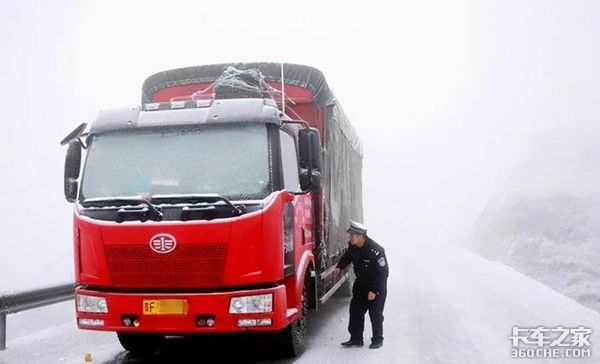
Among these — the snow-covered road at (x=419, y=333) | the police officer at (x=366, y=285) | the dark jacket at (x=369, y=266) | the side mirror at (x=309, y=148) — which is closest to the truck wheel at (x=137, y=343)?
the snow-covered road at (x=419, y=333)

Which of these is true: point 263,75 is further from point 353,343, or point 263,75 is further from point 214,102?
point 353,343

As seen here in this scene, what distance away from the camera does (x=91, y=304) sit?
5723 mm

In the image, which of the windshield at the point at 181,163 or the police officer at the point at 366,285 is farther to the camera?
the police officer at the point at 366,285

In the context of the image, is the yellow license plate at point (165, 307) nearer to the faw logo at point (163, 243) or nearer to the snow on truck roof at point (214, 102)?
the faw logo at point (163, 243)

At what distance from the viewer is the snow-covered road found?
657 cm

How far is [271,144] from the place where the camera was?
5.94m

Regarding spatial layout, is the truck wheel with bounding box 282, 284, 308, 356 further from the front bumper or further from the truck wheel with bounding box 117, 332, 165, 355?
the truck wheel with bounding box 117, 332, 165, 355

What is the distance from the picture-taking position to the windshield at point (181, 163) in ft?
18.9

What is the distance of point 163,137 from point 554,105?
14049 centimetres

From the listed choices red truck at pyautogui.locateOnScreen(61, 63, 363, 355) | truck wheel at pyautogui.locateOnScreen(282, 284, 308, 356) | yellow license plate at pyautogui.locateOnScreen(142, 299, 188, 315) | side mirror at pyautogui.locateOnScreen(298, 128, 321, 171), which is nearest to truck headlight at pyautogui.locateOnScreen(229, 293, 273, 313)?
red truck at pyautogui.locateOnScreen(61, 63, 363, 355)

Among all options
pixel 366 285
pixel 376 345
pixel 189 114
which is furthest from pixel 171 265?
pixel 376 345

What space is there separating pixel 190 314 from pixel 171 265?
0.49m

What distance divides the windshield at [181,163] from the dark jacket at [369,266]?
80.9 inches

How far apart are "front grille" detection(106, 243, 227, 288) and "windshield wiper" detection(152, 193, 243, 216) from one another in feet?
1.15
